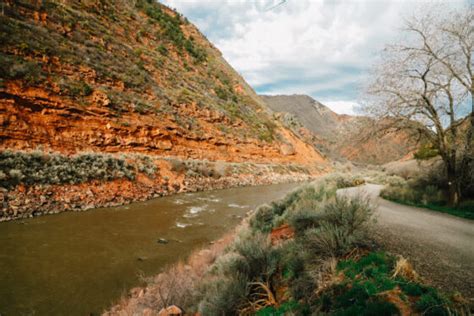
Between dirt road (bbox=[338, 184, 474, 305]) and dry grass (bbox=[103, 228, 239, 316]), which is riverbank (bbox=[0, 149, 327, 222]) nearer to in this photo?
dry grass (bbox=[103, 228, 239, 316])

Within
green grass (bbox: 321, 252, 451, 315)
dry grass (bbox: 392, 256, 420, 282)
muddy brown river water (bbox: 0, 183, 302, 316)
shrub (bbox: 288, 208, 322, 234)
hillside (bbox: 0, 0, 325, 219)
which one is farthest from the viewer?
hillside (bbox: 0, 0, 325, 219)

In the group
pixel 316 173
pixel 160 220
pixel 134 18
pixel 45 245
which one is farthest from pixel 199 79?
pixel 45 245

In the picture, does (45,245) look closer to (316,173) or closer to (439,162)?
(439,162)

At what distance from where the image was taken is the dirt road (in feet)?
10.2

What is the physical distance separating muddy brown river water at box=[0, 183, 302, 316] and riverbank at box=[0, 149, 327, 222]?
71 centimetres

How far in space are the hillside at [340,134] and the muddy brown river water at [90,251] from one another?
5.78 meters

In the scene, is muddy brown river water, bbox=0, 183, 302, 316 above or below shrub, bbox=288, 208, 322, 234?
below

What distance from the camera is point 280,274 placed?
396cm

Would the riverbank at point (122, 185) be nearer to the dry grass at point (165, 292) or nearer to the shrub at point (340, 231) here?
the dry grass at point (165, 292)

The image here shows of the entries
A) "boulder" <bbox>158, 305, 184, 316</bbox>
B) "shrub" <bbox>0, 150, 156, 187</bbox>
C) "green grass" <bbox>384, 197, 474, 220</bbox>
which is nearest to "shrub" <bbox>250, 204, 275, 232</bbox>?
"boulder" <bbox>158, 305, 184, 316</bbox>

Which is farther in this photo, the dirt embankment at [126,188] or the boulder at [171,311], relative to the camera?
the dirt embankment at [126,188]

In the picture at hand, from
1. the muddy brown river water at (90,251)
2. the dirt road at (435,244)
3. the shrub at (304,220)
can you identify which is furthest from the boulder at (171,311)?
the dirt road at (435,244)

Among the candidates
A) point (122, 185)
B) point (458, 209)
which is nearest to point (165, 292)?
point (458, 209)

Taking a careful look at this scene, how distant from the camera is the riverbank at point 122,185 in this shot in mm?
9102
